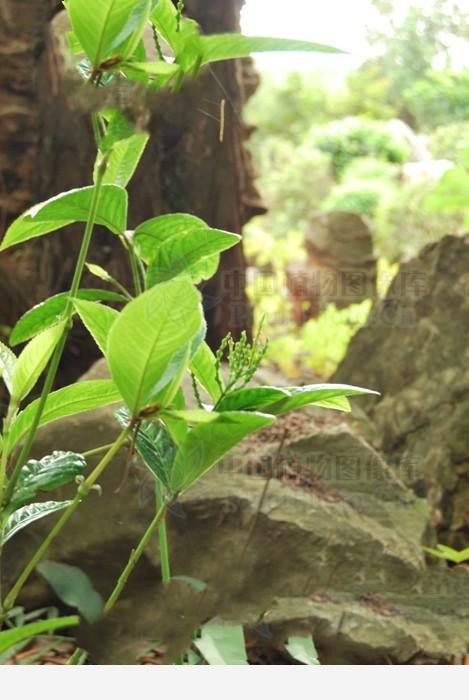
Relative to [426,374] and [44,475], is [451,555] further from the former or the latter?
[44,475]

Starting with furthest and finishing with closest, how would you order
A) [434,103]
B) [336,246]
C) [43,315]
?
[336,246], [434,103], [43,315]

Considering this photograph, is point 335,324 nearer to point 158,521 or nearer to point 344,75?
point 158,521

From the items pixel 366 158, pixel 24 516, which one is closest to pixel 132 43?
pixel 24 516

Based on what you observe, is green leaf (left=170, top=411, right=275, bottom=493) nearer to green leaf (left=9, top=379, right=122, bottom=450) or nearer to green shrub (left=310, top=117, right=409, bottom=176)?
green leaf (left=9, top=379, right=122, bottom=450)

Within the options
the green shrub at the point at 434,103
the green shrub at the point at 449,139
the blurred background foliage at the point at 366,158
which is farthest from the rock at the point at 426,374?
the green shrub at the point at 434,103

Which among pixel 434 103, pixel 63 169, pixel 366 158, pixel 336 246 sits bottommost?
pixel 336 246
